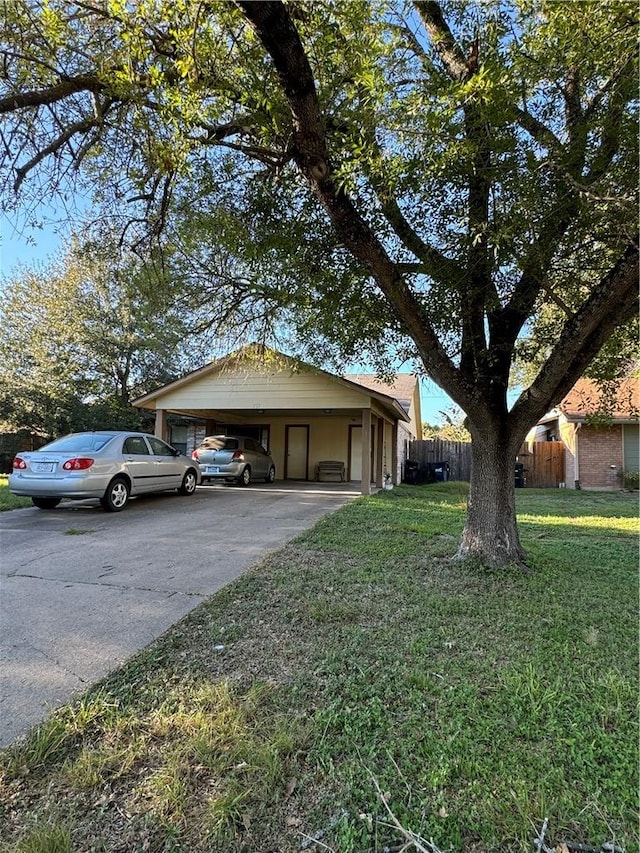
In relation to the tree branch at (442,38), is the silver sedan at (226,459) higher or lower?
lower

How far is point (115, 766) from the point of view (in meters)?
2.04

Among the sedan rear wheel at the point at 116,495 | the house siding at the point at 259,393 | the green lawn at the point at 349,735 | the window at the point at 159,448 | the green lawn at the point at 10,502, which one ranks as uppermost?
the house siding at the point at 259,393

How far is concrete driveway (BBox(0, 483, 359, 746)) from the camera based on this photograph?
2.81m

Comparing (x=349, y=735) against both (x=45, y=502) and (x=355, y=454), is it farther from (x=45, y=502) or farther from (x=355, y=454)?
(x=355, y=454)

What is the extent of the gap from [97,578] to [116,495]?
430cm

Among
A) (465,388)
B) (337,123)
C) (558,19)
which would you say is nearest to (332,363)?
(465,388)

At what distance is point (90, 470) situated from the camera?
7.88 m

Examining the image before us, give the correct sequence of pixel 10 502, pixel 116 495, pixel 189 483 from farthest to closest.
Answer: pixel 189 483 < pixel 10 502 < pixel 116 495

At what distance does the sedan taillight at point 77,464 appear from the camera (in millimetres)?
7781

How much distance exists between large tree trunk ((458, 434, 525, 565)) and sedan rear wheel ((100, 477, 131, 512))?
629 centimetres

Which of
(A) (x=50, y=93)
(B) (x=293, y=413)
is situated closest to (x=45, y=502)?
(A) (x=50, y=93)

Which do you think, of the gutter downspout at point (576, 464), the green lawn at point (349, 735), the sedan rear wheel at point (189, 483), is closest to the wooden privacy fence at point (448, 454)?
the gutter downspout at point (576, 464)

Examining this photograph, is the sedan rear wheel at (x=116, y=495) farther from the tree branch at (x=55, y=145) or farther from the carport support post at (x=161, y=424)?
the tree branch at (x=55, y=145)

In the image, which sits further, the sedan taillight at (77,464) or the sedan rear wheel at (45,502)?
the sedan rear wheel at (45,502)
